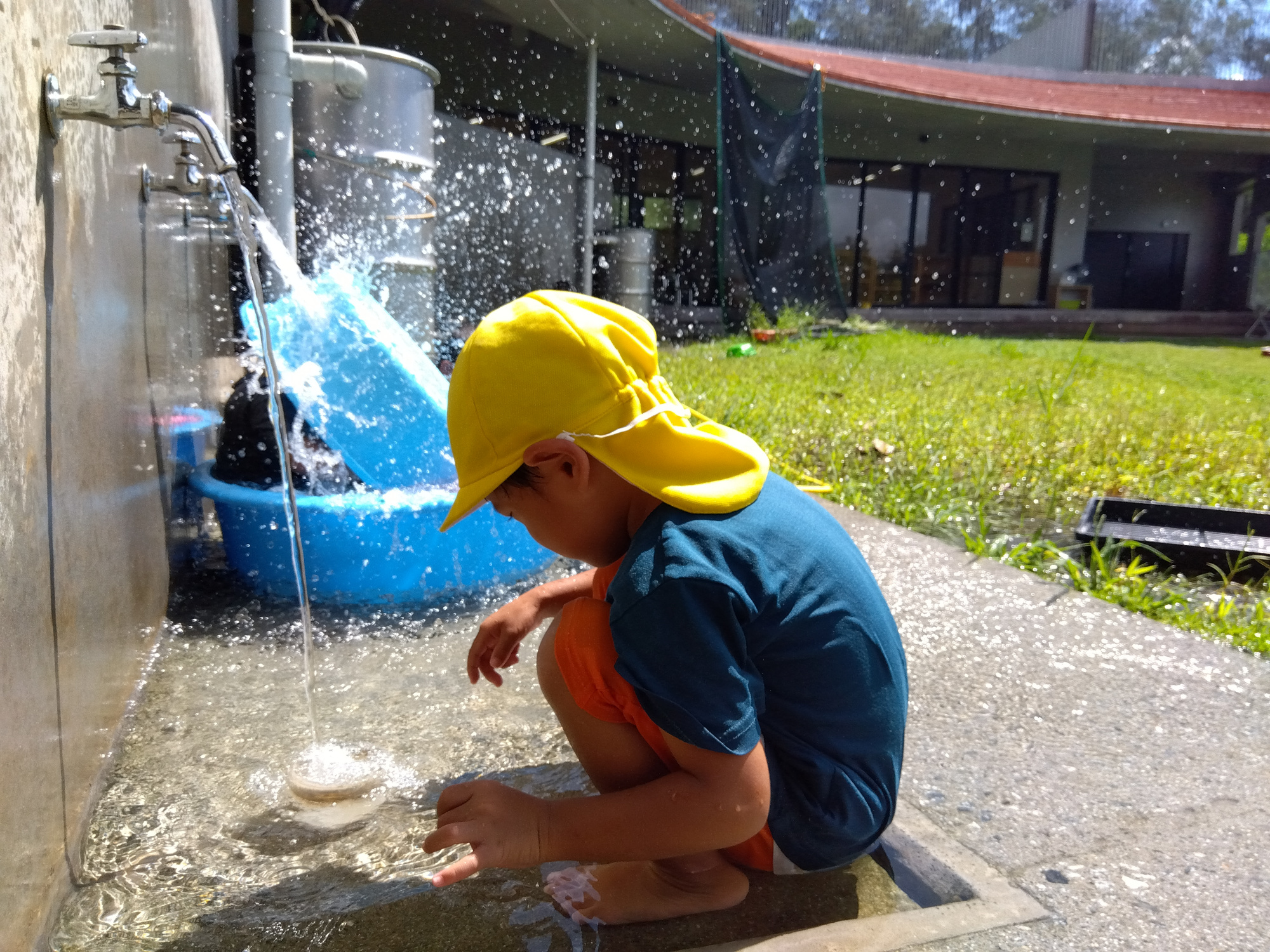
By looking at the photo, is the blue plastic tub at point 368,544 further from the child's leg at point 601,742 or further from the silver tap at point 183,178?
the child's leg at point 601,742

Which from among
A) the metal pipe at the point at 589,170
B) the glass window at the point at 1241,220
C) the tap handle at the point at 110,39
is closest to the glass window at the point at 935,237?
the glass window at the point at 1241,220

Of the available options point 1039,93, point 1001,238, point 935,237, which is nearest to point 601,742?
point 935,237

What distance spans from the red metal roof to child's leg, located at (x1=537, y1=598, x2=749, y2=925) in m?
9.42

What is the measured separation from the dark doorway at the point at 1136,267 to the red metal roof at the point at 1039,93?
228 centimetres

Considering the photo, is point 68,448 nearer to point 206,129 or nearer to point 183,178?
point 206,129

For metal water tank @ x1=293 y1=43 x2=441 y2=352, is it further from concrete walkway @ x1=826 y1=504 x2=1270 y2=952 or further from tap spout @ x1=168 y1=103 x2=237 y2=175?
concrete walkway @ x1=826 y1=504 x2=1270 y2=952

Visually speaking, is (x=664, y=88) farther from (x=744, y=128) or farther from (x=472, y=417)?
(x=472, y=417)

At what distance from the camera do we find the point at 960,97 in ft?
39.1

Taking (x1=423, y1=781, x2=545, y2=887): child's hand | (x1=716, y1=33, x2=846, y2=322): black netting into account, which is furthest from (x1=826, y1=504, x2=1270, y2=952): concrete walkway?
(x1=716, y1=33, x2=846, y2=322): black netting

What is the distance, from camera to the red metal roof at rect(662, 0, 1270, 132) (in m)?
11.4

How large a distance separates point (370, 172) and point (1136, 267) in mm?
16408

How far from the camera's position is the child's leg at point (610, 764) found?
118cm

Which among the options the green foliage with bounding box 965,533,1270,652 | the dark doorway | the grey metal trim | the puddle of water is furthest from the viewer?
the dark doorway

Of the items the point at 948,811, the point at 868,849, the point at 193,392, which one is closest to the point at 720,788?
the point at 868,849
